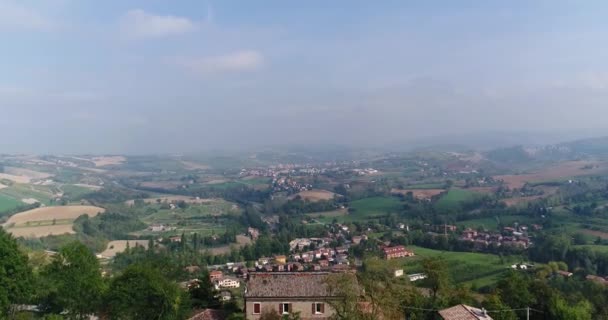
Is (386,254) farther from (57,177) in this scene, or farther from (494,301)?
(57,177)

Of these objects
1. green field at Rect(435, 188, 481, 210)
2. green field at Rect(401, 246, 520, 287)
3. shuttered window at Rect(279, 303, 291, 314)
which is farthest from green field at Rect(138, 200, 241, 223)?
shuttered window at Rect(279, 303, 291, 314)

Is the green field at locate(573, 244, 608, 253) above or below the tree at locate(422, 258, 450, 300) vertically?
below

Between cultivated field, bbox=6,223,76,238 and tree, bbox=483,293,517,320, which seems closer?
tree, bbox=483,293,517,320

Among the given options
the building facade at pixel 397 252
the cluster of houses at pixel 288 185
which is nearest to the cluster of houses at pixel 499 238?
the building facade at pixel 397 252

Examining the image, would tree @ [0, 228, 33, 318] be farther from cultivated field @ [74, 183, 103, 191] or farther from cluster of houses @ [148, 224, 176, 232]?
cultivated field @ [74, 183, 103, 191]

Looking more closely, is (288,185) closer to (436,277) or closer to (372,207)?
(372,207)

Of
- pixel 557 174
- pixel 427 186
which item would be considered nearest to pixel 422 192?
pixel 427 186

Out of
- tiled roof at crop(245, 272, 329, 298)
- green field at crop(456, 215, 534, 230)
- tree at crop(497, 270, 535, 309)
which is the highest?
tiled roof at crop(245, 272, 329, 298)
